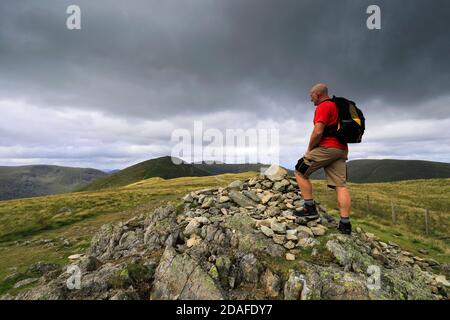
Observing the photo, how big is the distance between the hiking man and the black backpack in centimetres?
14

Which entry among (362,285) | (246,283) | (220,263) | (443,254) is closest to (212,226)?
(220,263)

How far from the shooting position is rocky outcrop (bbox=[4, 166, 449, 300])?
8180mm

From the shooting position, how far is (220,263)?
9.25 meters

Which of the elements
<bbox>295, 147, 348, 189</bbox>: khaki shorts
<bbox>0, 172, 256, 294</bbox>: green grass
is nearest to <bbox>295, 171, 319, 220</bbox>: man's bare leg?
<bbox>295, 147, 348, 189</bbox>: khaki shorts

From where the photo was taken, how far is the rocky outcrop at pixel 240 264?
8.18 metres

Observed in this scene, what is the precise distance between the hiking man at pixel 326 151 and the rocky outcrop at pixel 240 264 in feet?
6.43

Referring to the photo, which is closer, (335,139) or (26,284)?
(335,139)

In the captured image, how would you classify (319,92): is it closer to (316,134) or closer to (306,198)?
(316,134)

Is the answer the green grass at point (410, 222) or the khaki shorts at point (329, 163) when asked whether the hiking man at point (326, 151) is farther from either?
the green grass at point (410, 222)

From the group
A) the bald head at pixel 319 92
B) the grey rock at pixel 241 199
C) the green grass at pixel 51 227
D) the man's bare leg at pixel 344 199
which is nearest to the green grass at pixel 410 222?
the man's bare leg at pixel 344 199

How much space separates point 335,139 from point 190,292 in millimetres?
7243

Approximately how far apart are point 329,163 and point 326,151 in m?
0.66
